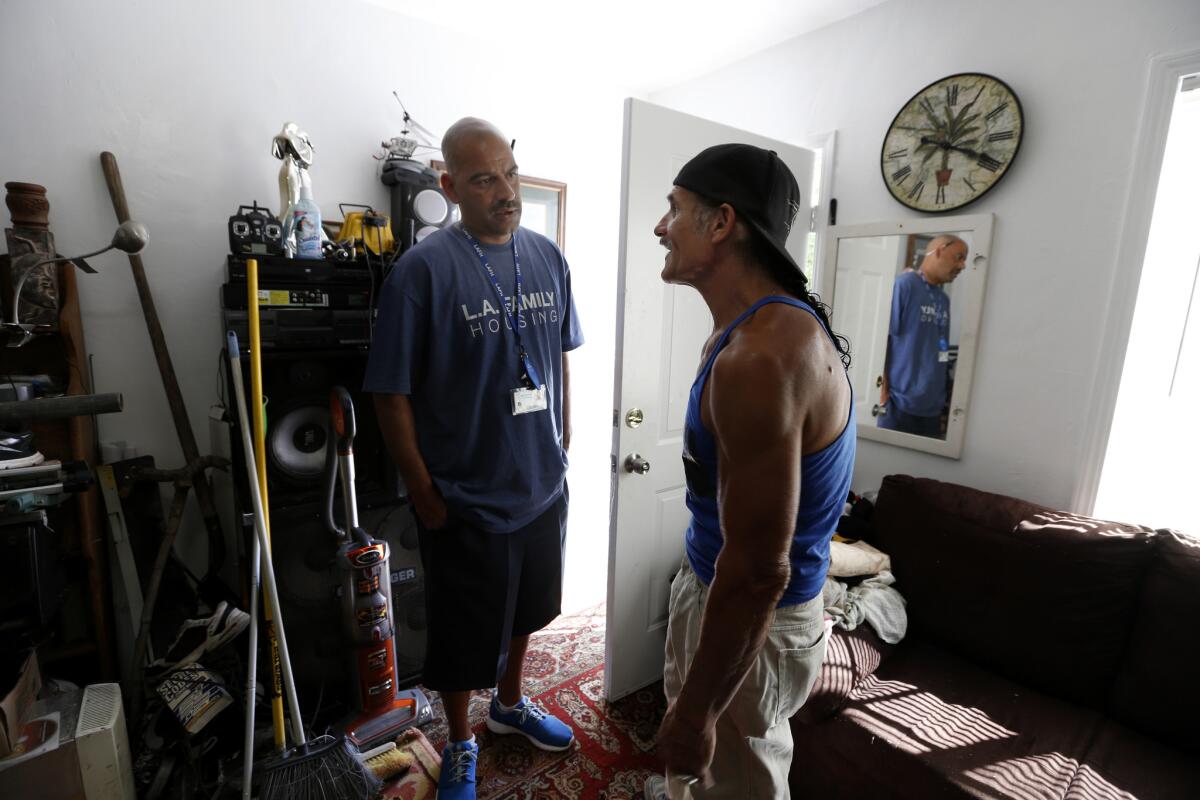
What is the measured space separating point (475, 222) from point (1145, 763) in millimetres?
2149

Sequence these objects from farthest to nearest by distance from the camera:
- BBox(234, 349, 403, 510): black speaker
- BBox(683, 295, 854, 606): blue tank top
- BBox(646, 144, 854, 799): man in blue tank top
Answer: BBox(234, 349, 403, 510): black speaker → BBox(683, 295, 854, 606): blue tank top → BBox(646, 144, 854, 799): man in blue tank top

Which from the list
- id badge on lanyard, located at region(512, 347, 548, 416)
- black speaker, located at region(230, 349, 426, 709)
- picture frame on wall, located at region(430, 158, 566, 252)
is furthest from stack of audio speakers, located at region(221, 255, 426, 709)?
picture frame on wall, located at region(430, 158, 566, 252)

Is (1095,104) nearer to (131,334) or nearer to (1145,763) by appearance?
(1145,763)

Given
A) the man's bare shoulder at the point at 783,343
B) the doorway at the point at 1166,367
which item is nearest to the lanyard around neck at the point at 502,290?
the man's bare shoulder at the point at 783,343

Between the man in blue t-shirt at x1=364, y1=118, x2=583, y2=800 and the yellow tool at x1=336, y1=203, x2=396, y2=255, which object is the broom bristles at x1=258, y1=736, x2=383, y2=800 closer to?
the man in blue t-shirt at x1=364, y1=118, x2=583, y2=800

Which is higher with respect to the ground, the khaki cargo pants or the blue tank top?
the blue tank top

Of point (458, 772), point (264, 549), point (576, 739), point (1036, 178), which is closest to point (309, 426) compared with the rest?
point (264, 549)

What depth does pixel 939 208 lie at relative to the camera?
6.38 feet

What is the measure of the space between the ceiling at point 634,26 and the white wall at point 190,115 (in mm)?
65

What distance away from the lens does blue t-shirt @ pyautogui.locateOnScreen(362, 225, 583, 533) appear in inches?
54.9

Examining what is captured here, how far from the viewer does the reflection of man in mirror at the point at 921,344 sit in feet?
6.48

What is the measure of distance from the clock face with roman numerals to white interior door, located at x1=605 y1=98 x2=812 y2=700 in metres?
0.41

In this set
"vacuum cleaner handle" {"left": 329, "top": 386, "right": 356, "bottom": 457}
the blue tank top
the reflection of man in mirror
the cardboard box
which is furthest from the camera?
the reflection of man in mirror

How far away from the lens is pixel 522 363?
4.95ft
